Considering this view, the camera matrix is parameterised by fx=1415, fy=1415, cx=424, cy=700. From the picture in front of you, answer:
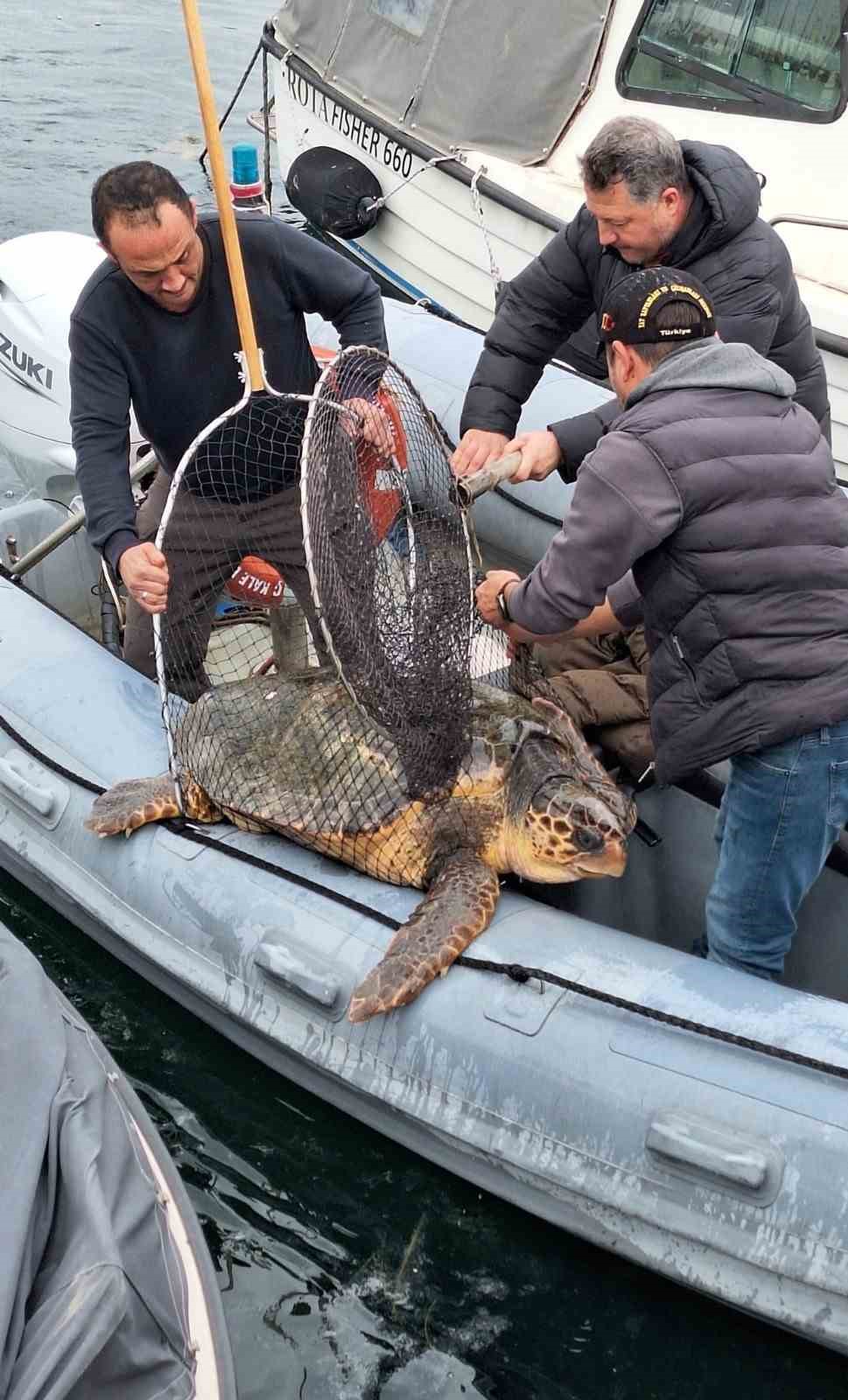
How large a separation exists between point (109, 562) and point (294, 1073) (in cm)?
163

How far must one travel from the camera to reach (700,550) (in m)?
3.19

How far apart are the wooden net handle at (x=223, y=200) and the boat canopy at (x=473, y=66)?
4.09 m

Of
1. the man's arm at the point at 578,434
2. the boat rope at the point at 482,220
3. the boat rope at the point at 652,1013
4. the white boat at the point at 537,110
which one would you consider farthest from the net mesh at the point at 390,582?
the boat rope at the point at 482,220

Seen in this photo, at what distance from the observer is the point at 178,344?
166 inches

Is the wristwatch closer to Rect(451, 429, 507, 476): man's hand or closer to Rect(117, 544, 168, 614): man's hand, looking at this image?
Rect(451, 429, 507, 476): man's hand

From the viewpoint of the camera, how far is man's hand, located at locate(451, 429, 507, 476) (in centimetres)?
434

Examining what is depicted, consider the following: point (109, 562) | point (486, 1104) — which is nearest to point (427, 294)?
point (109, 562)

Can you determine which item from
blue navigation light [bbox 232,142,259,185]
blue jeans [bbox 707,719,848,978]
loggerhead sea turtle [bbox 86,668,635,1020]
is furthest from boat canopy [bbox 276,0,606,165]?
blue jeans [bbox 707,719,848,978]

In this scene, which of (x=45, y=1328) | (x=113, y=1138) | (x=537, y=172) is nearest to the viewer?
(x=45, y=1328)

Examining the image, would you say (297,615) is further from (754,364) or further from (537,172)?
(537,172)

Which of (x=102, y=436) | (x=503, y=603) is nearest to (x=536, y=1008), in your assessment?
(x=503, y=603)

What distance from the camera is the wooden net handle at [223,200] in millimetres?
3768

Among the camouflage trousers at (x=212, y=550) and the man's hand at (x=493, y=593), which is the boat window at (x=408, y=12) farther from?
the man's hand at (x=493, y=593)

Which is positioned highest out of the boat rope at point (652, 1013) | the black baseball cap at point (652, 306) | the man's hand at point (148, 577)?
the black baseball cap at point (652, 306)
